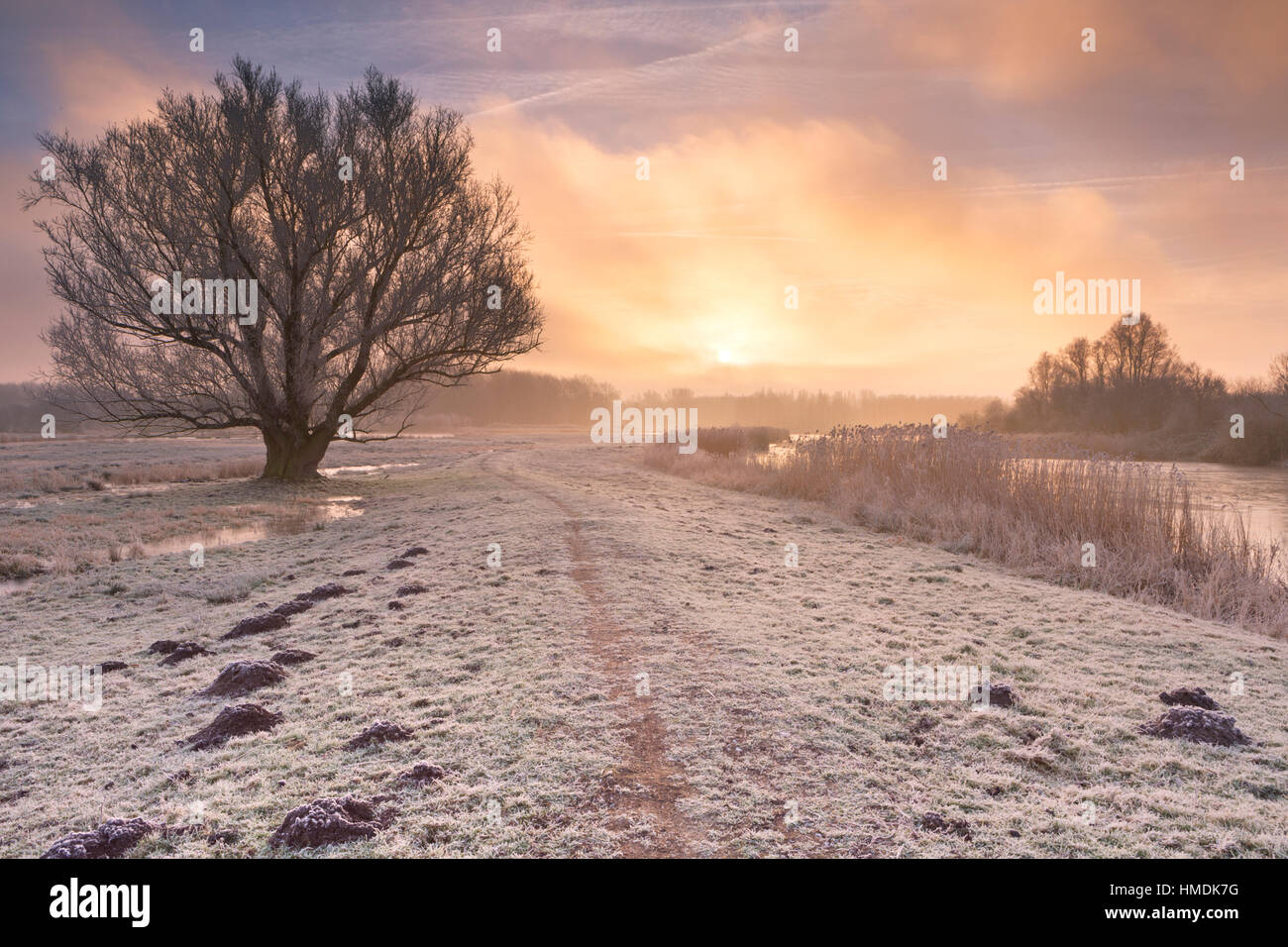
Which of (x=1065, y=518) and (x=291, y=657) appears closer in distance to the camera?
(x=291, y=657)

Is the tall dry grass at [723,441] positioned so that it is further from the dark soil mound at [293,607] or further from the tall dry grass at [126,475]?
the dark soil mound at [293,607]

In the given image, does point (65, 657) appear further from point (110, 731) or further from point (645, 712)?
point (645, 712)

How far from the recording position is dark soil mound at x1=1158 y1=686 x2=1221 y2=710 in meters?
5.38

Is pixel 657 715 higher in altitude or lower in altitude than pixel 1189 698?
higher

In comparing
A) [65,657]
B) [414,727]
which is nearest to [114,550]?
[65,657]

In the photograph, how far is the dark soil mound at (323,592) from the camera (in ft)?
31.3

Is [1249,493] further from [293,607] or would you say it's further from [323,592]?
[293,607]

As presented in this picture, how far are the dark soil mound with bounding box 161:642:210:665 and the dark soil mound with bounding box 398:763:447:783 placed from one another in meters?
4.55

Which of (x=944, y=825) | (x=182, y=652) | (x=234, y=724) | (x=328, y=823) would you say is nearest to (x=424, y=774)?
(x=328, y=823)

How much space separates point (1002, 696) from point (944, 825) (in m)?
2.25

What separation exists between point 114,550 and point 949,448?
18006mm

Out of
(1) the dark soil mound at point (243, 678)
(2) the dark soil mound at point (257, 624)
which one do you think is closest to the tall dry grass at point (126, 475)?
(2) the dark soil mound at point (257, 624)

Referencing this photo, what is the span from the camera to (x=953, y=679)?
583cm

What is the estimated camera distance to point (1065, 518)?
497 inches
